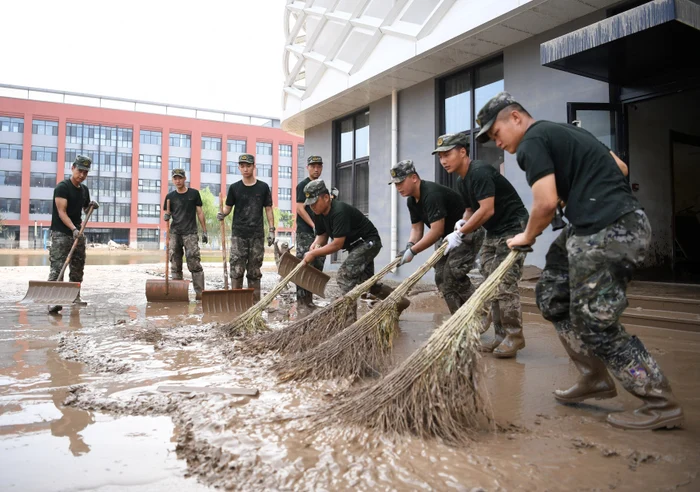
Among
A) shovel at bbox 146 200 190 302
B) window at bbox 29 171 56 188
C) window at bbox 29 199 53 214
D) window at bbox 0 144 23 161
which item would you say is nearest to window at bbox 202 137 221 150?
window at bbox 29 171 56 188

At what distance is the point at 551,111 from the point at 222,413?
6163mm

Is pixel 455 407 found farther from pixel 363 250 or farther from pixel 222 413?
pixel 363 250

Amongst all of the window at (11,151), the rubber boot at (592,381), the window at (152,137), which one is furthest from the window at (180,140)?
the rubber boot at (592,381)

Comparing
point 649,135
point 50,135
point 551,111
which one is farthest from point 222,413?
point 50,135

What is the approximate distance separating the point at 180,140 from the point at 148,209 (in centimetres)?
800

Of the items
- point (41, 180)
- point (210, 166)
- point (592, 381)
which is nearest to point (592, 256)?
point (592, 381)

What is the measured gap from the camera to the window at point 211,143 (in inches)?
2048

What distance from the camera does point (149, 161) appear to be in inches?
1973

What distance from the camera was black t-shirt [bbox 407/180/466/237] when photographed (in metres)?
4.49

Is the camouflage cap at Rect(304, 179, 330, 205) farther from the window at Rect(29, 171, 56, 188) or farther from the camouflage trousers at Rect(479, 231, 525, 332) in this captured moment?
the window at Rect(29, 171, 56, 188)

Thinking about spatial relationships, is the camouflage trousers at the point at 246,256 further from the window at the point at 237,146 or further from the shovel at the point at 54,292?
the window at the point at 237,146

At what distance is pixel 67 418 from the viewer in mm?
2416

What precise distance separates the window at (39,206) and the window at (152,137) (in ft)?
35.5

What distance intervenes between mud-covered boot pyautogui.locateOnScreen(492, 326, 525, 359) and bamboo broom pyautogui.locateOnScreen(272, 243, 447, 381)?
0.93 metres
